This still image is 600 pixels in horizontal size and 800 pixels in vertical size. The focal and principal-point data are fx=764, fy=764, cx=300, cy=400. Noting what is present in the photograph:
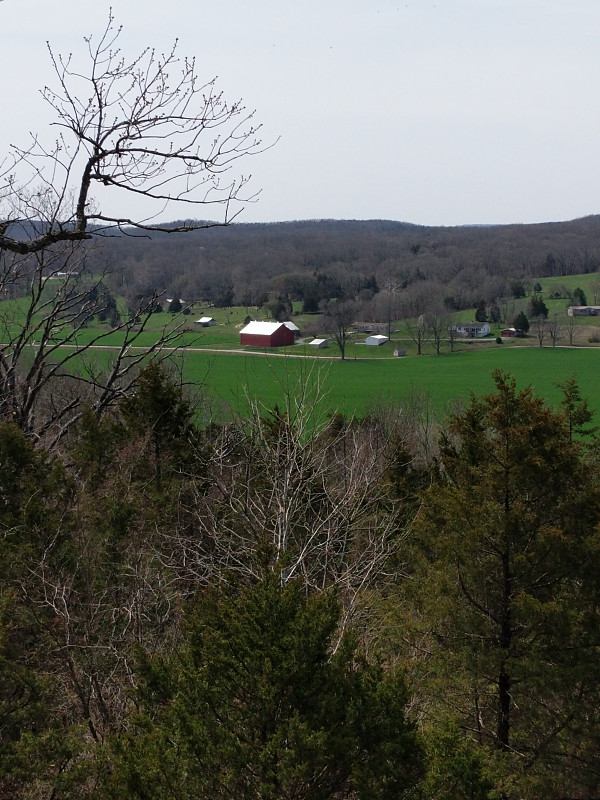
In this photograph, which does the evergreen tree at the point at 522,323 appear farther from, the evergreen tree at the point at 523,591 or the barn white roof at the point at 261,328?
the evergreen tree at the point at 523,591

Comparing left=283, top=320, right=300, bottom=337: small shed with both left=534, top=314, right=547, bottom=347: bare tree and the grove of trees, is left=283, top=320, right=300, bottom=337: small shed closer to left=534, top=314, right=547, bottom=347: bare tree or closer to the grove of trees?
left=534, top=314, right=547, bottom=347: bare tree

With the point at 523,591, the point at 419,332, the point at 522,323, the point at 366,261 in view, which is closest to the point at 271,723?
the point at 523,591

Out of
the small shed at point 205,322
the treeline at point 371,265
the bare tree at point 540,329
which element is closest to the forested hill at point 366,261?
the treeline at point 371,265

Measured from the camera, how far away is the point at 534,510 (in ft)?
29.9

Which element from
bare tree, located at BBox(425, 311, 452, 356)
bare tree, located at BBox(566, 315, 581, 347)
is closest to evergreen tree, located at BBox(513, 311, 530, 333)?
bare tree, located at BBox(566, 315, 581, 347)

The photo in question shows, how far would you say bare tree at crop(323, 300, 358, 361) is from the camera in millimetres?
77562

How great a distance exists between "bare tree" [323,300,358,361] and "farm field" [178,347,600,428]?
562 cm

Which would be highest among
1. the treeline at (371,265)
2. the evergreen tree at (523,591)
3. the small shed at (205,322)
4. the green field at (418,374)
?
the treeline at (371,265)

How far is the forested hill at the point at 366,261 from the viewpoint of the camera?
8869 centimetres

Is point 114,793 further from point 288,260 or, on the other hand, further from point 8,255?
point 288,260

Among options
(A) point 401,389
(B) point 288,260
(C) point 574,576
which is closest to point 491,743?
(C) point 574,576

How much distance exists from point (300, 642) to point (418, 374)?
59813 mm

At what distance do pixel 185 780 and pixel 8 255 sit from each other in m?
9.59

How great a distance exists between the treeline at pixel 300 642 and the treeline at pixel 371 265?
43369 mm
